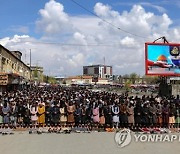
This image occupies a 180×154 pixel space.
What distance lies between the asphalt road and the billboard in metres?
12.9

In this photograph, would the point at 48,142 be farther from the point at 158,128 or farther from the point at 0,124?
the point at 158,128

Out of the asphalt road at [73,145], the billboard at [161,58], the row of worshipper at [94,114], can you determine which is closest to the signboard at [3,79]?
the billboard at [161,58]

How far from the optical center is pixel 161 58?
91.9ft

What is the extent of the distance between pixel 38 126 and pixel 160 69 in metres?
12.8

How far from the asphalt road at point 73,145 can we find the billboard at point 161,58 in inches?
508

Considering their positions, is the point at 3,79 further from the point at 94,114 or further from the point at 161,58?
the point at 94,114

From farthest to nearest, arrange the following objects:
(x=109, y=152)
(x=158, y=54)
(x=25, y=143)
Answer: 1. (x=158, y=54)
2. (x=25, y=143)
3. (x=109, y=152)

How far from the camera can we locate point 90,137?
15.5 m

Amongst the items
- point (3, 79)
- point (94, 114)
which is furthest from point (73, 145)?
point (3, 79)

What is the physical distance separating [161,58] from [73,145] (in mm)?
16338

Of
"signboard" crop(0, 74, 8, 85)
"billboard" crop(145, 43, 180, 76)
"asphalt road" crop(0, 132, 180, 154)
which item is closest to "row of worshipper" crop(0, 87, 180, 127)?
"asphalt road" crop(0, 132, 180, 154)

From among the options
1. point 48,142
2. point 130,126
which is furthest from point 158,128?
point 48,142

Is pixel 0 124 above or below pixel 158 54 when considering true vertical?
below

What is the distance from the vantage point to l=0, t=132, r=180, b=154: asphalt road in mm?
12250
